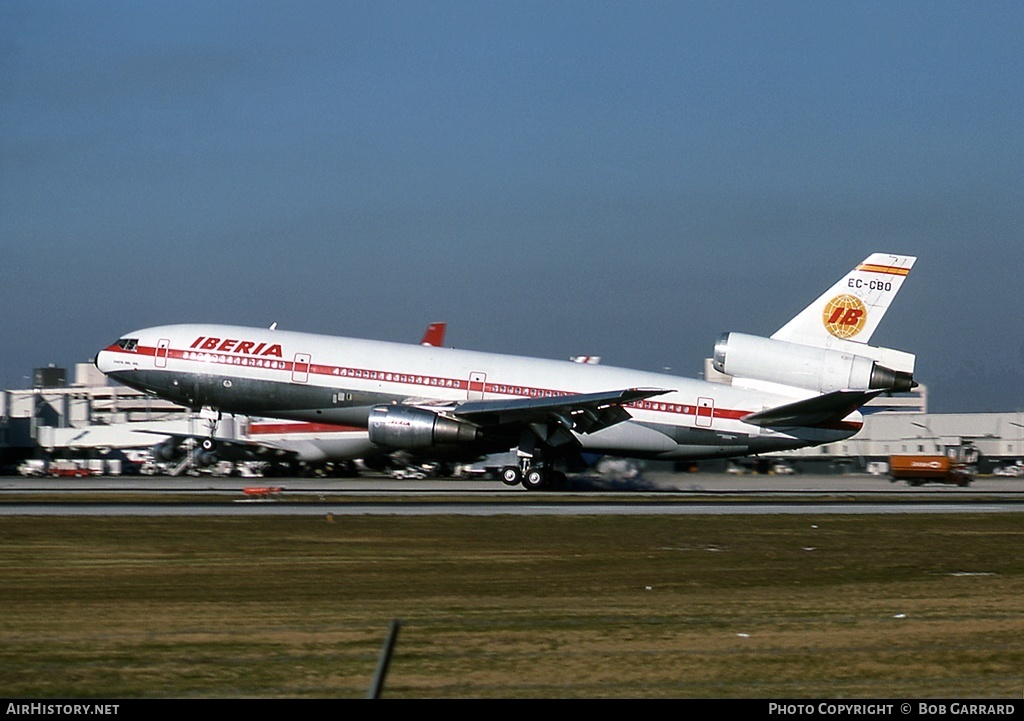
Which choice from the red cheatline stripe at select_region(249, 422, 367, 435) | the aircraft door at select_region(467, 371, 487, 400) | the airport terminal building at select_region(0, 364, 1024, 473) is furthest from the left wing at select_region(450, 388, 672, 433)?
the airport terminal building at select_region(0, 364, 1024, 473)

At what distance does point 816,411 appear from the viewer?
4497 centimetres

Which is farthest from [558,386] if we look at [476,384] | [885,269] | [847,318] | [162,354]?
[162,354]

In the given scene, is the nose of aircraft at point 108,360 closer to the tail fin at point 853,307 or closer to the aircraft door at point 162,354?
the aircraft door at point 162,354

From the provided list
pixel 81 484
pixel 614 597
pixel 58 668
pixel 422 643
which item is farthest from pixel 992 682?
pixel 81 484

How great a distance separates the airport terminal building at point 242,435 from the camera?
8594cm

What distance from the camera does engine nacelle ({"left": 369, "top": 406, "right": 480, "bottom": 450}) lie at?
144 ft

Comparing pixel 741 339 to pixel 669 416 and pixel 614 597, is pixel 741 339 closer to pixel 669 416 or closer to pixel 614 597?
pixel 669 416

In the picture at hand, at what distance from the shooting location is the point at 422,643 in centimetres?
1437

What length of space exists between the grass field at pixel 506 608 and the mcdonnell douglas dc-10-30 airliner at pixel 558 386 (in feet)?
48.8

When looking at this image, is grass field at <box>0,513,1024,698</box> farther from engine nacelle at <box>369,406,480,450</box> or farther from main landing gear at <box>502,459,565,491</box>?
main landing gear at <box>502,459,565,491</box>

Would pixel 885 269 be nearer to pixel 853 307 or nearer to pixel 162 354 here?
pixel 853 307

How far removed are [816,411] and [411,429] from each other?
1479 centimetres

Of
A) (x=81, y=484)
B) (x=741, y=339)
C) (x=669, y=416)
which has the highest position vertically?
(x=741, y=339)

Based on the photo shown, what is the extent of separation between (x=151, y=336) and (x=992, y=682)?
134 feet
